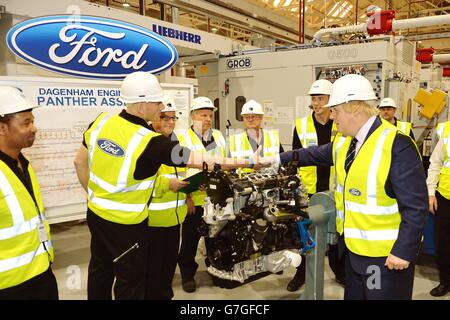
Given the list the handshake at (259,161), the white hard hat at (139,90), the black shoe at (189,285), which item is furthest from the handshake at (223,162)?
the black shoe at (189,285)

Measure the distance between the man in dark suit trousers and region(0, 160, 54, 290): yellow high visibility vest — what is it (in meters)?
1.53

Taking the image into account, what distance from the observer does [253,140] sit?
352 centimetres

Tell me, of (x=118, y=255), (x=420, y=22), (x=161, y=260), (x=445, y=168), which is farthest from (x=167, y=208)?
(x=420, y=22)

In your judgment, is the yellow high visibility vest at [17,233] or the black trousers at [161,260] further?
the black trousers at [161,260]

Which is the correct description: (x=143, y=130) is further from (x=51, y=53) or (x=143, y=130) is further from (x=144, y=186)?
(x=51, y=53)

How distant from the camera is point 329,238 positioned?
2475 millimetres

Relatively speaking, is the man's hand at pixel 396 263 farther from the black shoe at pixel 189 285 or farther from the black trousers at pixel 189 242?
the black shoe at pixel 189 285

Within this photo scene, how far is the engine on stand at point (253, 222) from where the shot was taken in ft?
6.73

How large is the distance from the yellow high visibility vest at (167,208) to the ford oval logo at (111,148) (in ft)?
2.17

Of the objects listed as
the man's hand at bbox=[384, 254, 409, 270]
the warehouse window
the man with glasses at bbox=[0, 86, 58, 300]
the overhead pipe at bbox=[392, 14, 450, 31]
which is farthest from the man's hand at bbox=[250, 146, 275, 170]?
the overhead pipe at bbox=[392, 14, 450, 31]

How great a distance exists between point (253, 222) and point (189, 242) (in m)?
1.31

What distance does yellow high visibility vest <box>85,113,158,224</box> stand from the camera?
1.87 meters

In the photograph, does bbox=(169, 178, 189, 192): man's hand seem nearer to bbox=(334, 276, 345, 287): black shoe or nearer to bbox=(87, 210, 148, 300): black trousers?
bbox=(87, 210, 148, 300): black trousers
